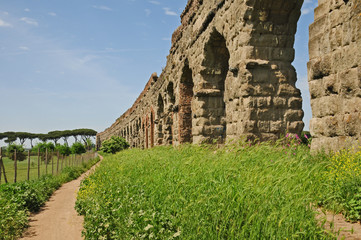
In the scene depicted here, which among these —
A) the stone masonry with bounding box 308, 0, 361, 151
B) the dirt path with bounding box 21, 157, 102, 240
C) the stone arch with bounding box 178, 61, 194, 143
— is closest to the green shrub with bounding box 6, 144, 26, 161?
the stone arch with bounding box 178, 61, 194, 143

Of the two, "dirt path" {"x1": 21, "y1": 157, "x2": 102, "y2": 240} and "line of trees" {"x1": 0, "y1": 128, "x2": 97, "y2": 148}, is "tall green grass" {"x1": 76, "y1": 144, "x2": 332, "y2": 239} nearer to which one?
"dirt path" {"x1": 21, "y1": 157, "x2": 102, "y2": 240}

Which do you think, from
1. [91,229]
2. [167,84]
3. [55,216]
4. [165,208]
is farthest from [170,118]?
[165,208]

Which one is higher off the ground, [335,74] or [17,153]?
[335,74]

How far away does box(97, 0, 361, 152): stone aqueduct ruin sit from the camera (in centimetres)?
422

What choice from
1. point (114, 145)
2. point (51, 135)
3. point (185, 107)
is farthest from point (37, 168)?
point (51, 135)

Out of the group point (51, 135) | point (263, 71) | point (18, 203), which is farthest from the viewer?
point (51, 135)

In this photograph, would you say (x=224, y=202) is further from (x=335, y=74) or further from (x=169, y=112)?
(x=169, y=112)

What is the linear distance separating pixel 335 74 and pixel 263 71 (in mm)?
2295

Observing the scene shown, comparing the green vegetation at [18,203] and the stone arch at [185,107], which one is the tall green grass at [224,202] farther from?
the stone arch at [185,107]

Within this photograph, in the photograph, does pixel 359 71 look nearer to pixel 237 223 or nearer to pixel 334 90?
pixel 334 90

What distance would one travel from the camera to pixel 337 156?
12.5 feet

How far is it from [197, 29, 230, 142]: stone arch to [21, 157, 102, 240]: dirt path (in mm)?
4562

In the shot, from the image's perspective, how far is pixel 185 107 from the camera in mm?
11961

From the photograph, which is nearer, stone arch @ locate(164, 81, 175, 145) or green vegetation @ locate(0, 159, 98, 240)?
green vegetation @ locate(0, 159, 98, 240)
